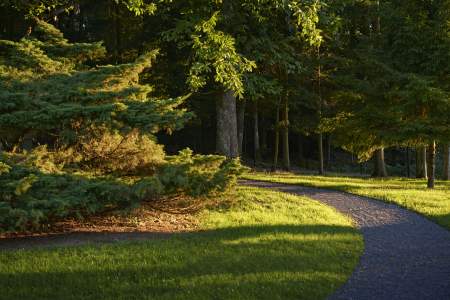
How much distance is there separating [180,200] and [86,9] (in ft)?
79.1

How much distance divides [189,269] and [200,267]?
20cm

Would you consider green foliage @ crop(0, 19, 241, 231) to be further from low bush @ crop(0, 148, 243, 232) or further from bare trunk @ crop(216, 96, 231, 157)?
bare trunk @ crop(216, 96, 231, 157)

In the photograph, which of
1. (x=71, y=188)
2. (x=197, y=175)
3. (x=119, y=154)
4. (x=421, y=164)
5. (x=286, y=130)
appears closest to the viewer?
(x=71, y=188)

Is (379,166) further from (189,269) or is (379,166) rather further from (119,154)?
(189,269)

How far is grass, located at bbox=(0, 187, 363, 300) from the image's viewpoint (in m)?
7.21

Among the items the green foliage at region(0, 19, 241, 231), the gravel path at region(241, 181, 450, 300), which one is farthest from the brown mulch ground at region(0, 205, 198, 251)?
the gravel path at region(241, 181, 450, 300)

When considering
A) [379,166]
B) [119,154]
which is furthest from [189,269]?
[379,166]

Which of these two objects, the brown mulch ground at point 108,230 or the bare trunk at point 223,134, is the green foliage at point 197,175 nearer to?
the brown mulch ground at point 108,230

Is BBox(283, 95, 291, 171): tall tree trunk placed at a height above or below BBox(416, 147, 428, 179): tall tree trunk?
above

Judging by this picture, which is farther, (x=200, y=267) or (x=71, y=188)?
(x=71, y=188)

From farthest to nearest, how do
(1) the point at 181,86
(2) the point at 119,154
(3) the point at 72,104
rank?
1. (1) the point at 181,86
2. (2) the point at 119,154
3. (3) the point at 72,104

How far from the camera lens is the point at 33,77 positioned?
11.6 m

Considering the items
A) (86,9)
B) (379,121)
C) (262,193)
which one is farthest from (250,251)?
(86,9)

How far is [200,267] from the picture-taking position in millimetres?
8258
